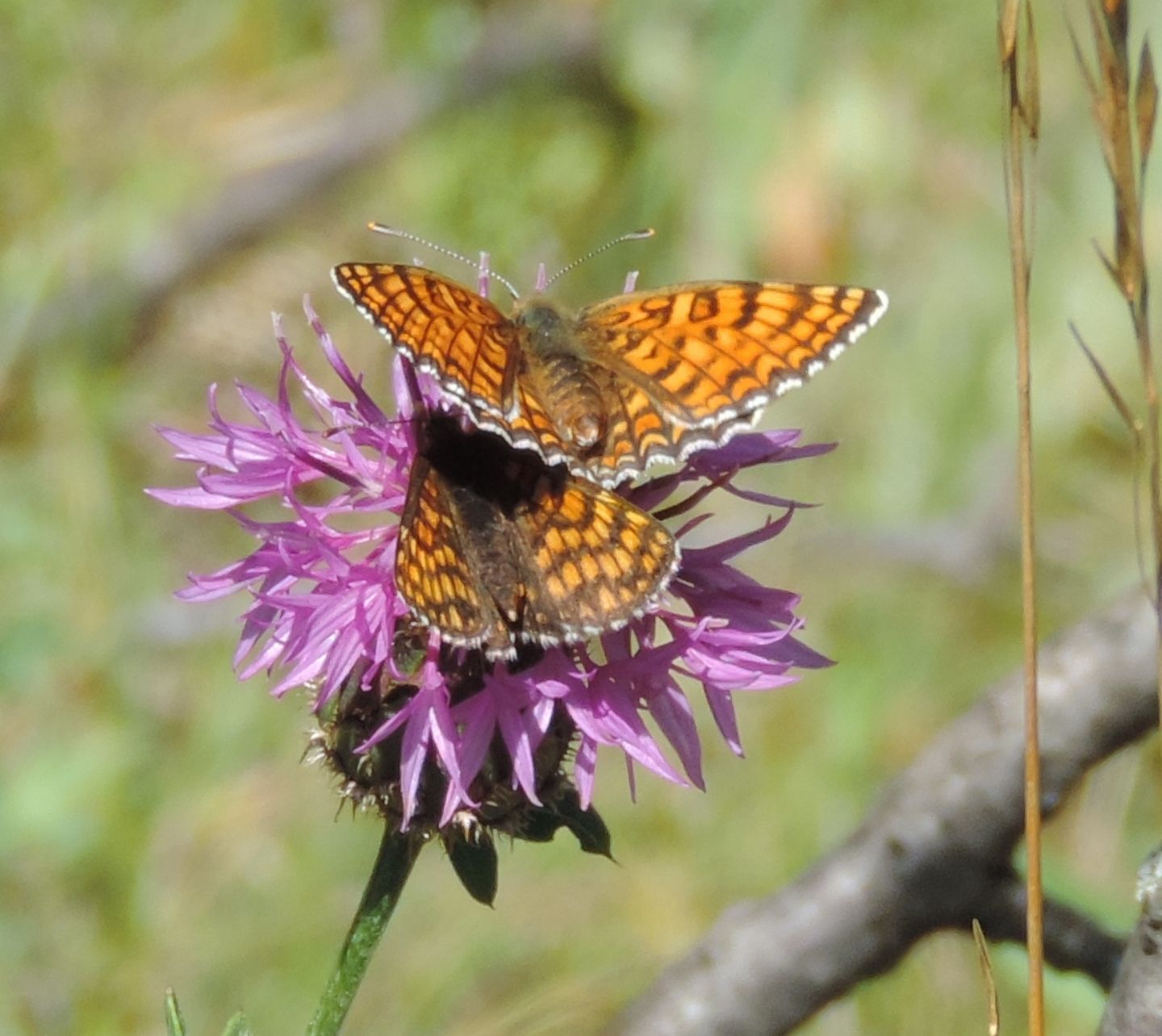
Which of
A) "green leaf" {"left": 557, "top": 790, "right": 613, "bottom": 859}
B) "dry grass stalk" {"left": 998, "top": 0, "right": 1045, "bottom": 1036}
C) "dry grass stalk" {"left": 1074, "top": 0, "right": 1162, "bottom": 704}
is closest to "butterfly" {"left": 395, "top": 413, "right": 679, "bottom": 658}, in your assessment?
"green leaf" {"left": 557, "top": 790, "right": 613, "bottom": 859}

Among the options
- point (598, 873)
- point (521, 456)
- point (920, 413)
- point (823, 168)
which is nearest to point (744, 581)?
point (521, 456)

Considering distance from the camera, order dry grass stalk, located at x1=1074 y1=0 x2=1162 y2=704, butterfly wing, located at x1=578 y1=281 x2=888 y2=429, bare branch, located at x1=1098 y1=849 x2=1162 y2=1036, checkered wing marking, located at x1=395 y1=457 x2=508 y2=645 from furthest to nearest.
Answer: butterfly wing, located at x1=578 y1=281 x2=888 y2=429 → checkered wing marking, located at x1=395 y1=457 x2=508 y2=645 → dry grass stalk, located at x1=1074 y1=0 x2=1162 y2=704 → bare branch, located at x1=1098 y1=849 x2=1162 y2=1036

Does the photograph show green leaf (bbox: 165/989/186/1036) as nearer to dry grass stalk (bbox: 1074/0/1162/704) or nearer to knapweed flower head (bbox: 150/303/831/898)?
knapweed flower head (bbox: 150/303/831/898)

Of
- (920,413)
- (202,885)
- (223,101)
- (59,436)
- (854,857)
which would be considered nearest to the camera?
(854,857)

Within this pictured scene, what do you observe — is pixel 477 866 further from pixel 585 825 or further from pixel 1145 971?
pixel 1145 971

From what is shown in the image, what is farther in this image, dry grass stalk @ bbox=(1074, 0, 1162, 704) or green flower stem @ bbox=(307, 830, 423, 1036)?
green flower stem @ bbox=(307, 830, 423, 1036)

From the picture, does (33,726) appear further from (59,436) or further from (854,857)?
(854,857)

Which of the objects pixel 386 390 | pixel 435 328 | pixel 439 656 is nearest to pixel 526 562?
pixel 439 656
